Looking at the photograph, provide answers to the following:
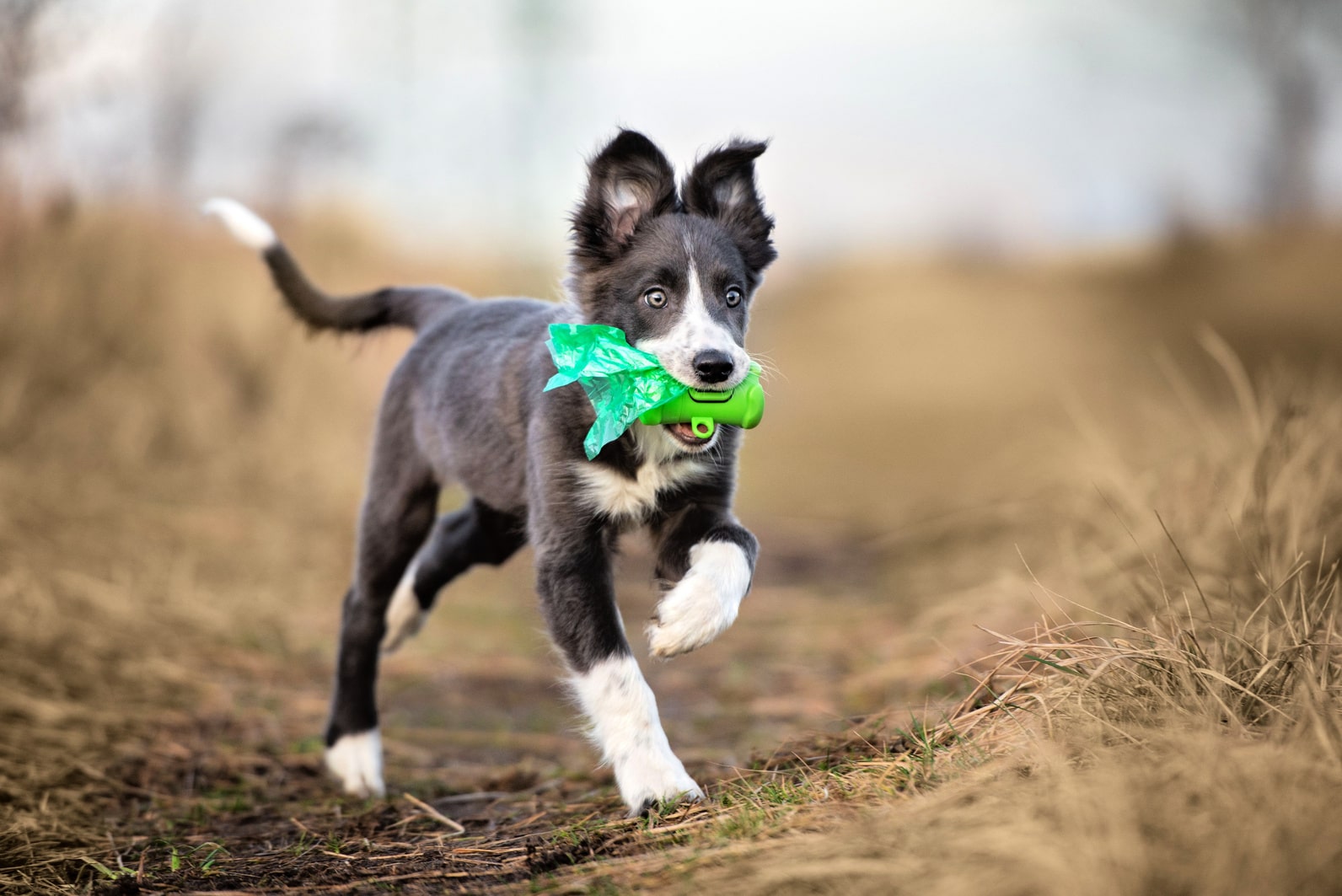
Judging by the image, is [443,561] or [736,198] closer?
[736,198]

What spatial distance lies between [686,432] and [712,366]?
0.28 meters

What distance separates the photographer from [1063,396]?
5934 millimetres

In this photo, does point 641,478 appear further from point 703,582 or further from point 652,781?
point 652,781

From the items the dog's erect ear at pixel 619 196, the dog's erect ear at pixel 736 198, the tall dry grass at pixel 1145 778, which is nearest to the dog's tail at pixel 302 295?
the dog's erect ear at pixel 619 196

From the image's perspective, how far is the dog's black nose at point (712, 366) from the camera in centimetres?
323

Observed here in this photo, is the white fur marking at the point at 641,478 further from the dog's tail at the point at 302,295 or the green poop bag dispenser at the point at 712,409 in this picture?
the dog's tail at the point at 302,295

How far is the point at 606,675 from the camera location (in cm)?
337

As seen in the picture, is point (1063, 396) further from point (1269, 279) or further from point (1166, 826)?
point (1269, 279)

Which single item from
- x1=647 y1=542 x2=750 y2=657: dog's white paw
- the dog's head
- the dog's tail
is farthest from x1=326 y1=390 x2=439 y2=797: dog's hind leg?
x1=647 y1=542 x2=750 y2=657: dog's white paw

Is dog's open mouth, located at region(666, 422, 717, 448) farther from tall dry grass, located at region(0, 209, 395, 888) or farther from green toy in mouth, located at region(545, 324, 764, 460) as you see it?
tall dry grass, located at region(0, 209, 395, 888)

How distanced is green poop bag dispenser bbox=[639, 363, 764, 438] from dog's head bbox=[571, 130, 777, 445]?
0.38 ft

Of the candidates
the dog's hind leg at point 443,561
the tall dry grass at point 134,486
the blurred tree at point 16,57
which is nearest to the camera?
the tall dry grass at point 134,486

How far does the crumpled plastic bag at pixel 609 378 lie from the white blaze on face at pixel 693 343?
1.8 inches

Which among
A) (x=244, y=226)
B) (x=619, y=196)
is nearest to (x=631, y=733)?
(x=619, y=196)
